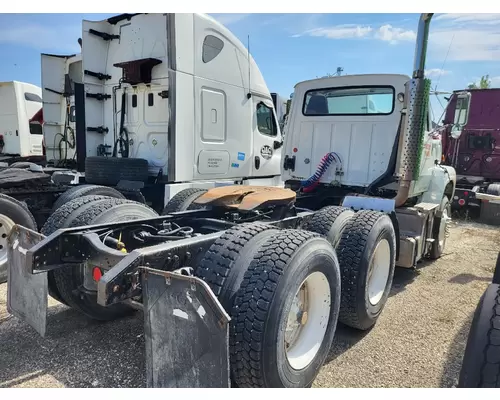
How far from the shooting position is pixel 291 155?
610 centimetres

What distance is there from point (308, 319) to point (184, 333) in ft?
3.53

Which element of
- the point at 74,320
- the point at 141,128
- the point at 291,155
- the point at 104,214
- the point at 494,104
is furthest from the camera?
the point at 494,104

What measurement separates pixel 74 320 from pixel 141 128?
367 cm

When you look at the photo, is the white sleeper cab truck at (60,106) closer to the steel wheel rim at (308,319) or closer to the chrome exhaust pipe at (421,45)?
the chrome exhaust pipe at (421,45)

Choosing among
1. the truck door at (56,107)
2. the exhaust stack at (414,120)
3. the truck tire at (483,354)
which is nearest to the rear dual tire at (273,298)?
the truck tire at (483,354)

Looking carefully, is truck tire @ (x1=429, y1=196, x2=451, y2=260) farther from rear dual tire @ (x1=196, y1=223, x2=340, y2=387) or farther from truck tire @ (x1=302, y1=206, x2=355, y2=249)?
rear dual tire @ (x1=196, y1=223, x2=340, y2=387)

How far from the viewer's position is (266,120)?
310 inches

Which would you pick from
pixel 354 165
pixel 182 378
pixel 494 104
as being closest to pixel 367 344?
pixel 182 378

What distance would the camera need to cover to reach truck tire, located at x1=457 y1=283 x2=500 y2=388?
1.76 m

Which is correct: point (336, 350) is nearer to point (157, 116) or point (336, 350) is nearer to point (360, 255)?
point (360, 255)

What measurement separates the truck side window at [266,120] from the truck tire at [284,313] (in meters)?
5.16

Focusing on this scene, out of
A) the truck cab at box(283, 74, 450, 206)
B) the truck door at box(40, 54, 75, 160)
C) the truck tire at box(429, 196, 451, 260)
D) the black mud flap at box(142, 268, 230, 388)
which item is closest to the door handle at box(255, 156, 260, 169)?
the truck cab at box(283, 74, 450, 206)

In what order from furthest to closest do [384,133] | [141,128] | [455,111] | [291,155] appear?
1. [141,128]
2. [291,155]
3. [384,133]
4. [455,111]

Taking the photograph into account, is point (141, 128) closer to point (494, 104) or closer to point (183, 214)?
point (183, 214)
